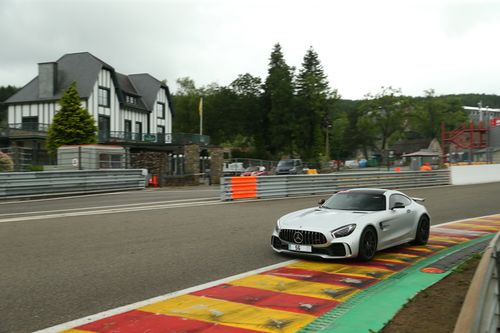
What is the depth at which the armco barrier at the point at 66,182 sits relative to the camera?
62.2 ft

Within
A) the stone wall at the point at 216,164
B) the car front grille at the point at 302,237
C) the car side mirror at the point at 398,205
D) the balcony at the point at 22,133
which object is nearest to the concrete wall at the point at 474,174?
the stone wall at the point at 216,164

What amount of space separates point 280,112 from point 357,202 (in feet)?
221

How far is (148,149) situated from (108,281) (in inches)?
1854

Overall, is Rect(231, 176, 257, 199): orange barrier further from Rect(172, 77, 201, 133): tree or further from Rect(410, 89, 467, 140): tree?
Rect(410, 89, 467, 140): tree

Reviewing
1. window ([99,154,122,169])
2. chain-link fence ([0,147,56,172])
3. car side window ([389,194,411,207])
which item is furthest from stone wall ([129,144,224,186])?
car side window ([389,194,411,207])

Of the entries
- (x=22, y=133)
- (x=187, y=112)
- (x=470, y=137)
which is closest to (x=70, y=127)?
(x=22, y=133)

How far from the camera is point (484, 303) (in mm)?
3357

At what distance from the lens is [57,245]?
354 inches

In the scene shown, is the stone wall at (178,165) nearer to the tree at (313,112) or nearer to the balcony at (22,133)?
the balcony at (22,133)

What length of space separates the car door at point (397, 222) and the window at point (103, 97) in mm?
43355

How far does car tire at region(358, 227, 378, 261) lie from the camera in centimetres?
774

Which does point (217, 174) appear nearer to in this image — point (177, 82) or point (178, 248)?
point (178, 248)

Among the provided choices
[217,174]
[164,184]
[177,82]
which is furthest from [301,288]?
[177,82]

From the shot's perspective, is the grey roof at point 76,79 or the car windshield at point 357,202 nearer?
the car windshield at point 357,202
